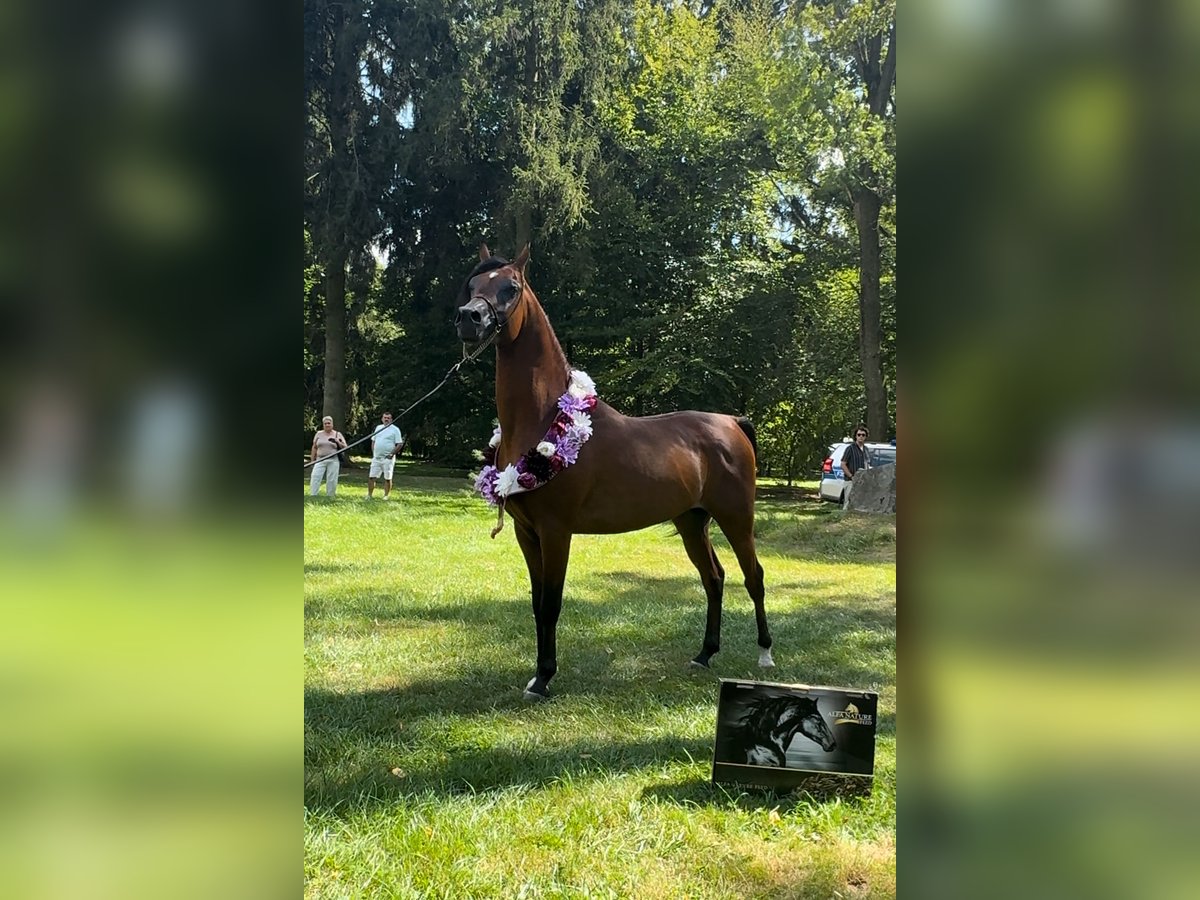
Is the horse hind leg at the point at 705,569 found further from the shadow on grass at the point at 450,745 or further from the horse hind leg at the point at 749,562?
the shadow on grass at the point at 450,745

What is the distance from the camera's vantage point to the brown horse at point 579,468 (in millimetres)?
3939

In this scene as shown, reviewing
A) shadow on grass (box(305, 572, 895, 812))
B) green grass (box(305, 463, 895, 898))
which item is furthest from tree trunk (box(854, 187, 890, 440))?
shadow on grass (box(305, 572, 895, 812))

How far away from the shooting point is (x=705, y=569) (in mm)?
4910

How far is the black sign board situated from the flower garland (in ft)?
4.75

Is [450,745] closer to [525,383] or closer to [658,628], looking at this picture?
[525,383]

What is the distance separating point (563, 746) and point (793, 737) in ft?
3.39

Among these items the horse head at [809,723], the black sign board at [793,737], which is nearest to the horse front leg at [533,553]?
the black sign board at [793,737]

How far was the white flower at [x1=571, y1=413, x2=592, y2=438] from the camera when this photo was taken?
13.4 feet

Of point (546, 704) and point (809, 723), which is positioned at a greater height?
point (809, 723)
